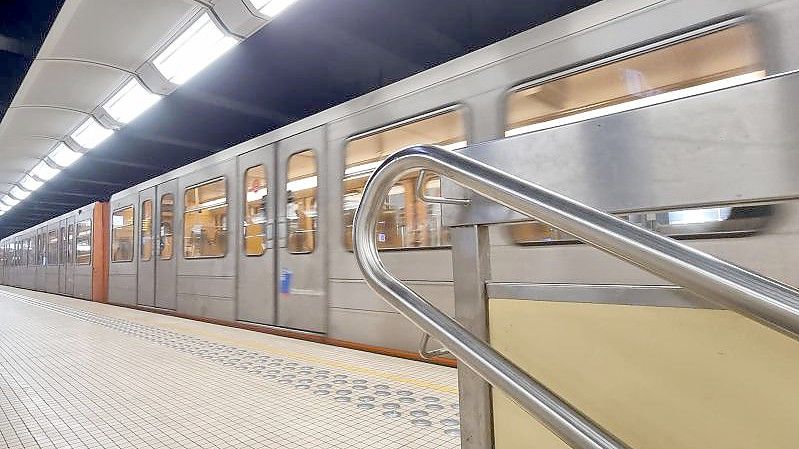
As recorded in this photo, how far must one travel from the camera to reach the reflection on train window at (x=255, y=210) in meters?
4.93

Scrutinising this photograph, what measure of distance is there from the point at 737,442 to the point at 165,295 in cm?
721

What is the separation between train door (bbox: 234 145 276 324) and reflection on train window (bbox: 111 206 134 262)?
3.92 m

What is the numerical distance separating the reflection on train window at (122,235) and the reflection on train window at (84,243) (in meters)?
1.35

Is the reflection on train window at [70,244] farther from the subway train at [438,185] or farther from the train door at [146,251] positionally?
the subway train at [438,185]

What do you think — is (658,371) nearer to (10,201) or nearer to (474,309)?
(474,309)

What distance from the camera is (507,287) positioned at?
0.97 m

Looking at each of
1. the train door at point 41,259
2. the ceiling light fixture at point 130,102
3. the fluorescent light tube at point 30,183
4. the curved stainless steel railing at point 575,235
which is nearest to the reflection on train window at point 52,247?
the train door at point 41,259

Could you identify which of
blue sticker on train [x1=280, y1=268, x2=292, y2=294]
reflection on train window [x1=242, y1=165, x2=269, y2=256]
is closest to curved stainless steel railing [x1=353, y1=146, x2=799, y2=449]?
blue sticker on train [x1=280, y1=268, x2=292, y2=294]

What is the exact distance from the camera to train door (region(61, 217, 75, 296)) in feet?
36.0

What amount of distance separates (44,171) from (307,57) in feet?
25.4

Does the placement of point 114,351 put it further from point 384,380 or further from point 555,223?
point 555,223

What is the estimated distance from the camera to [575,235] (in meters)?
0.76

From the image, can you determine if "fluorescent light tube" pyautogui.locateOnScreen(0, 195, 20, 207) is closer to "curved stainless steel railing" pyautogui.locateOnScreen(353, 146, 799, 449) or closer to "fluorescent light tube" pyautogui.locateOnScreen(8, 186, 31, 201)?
"fluorescent light tube" pyautogui.locateOnScreen(8, 186, 31, 201)

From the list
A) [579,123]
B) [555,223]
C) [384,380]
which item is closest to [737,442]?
[555,223]
